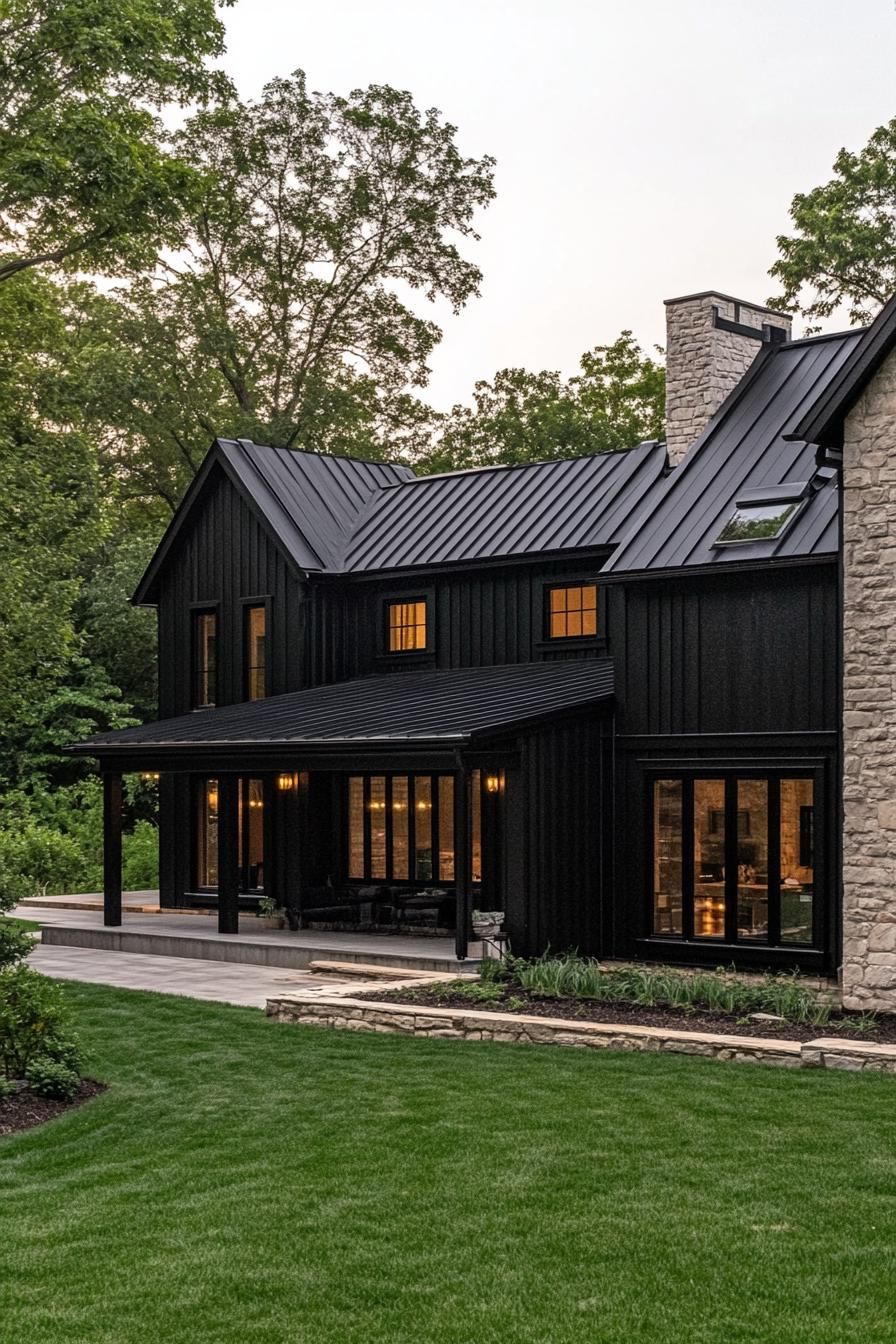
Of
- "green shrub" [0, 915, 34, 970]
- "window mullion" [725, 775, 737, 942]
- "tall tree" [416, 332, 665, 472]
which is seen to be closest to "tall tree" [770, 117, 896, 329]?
"tall tree" [416, 332, 665, 472]

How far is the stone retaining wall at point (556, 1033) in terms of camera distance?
35.8 feet

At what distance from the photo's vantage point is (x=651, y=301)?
41.8m

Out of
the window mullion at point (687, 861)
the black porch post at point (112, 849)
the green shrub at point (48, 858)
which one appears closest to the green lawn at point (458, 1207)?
the window mullion at point (687, 861)

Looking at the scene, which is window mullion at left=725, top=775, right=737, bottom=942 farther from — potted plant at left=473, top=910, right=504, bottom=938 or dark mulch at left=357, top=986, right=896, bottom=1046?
dark mulch at left=357, top=986, right=896, bottom=1046

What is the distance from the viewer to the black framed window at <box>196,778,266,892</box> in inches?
902

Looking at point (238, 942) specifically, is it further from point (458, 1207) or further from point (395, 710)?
point (458, 1207)

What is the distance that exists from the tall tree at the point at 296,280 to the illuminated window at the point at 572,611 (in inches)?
681

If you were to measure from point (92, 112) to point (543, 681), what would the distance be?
31.9 feet

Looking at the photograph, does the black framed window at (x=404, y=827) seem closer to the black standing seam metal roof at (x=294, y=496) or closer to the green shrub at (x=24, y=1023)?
the black standing seam metal roof at (x=294, y=496)

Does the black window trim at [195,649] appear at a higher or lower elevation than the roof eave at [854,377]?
lower

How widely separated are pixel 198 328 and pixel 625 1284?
107ft

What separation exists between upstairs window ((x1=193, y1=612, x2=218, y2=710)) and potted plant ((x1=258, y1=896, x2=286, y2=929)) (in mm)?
3932

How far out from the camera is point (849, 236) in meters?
31.4

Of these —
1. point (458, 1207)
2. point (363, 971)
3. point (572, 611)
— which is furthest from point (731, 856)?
point (458, 1207)
